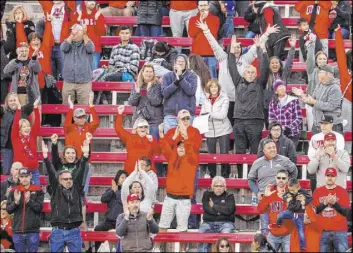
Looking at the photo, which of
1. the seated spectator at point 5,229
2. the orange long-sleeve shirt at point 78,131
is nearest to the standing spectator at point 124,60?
the orange long-sleeve shirt at point 78,131

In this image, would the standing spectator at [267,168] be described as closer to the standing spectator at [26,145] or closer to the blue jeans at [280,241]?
the blue jeans at [280,241]

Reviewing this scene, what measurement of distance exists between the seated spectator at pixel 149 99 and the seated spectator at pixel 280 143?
5.75 feet

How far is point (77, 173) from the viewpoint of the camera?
25.0 metres

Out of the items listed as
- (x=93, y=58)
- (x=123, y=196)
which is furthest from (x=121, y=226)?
(x=93, y=58)

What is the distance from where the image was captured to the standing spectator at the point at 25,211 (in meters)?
24.8

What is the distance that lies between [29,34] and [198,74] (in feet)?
10.4

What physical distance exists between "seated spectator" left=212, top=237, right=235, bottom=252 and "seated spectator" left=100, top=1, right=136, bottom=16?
7392 mm

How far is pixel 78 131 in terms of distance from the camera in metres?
→ 26.0

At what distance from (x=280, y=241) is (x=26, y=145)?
4.26 m

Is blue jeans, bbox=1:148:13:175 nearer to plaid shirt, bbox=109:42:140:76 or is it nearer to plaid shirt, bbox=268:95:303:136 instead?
plaid shirt, bbox=109:42:140:76

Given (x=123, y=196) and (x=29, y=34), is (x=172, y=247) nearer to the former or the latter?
(x=123, y=196)

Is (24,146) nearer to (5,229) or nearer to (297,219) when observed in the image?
(5,229)

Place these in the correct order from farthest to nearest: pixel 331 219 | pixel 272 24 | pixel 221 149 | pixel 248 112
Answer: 1. pixel 272 24
2. pixel 221 149
3. pixel 248 112
4. pixel 331 219

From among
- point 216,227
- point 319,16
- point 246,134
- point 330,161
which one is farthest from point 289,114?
point 319,16
